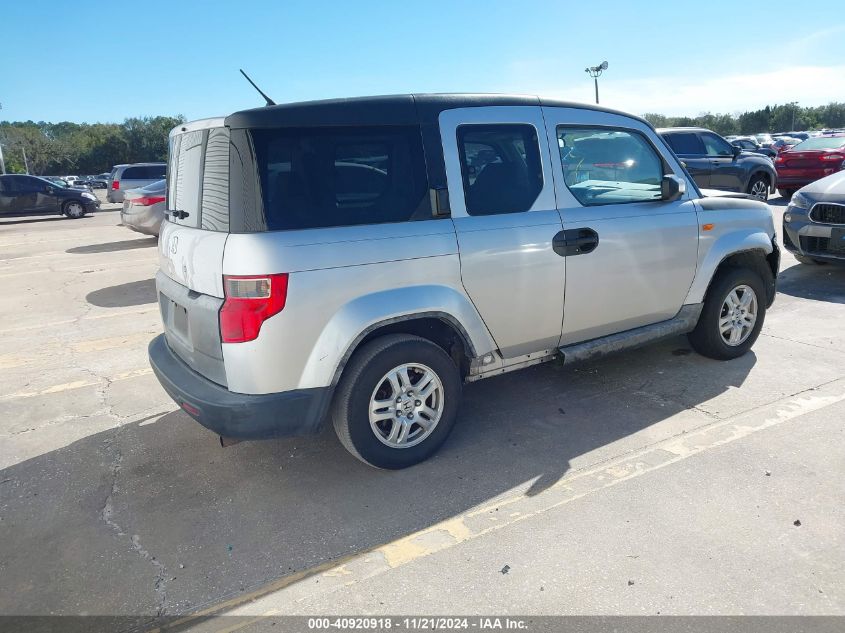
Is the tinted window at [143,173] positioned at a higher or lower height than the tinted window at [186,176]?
higher

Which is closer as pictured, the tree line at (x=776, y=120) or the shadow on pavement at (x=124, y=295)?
the shadow on pavement at (x=124, y=295)

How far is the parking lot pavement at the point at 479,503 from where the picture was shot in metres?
2.57

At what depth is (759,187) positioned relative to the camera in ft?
48.1

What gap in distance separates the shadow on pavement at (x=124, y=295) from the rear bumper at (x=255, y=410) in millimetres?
5437

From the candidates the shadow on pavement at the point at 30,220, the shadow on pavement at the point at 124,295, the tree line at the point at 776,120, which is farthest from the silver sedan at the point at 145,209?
the tree line at the point at 776,120

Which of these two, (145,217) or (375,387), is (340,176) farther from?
(145,217)

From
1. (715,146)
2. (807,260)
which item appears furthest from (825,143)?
(807,260)

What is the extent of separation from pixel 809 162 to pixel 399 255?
1567 cm

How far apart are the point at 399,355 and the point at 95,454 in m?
2.19

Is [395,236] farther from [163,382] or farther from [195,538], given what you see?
[195,538]

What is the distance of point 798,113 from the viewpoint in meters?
73.1

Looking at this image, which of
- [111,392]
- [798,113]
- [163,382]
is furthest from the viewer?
[798,113]

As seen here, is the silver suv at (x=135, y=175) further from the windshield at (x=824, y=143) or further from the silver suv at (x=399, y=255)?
the windshield at (x=824, y=143)

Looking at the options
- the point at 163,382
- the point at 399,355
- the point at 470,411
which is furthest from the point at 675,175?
the point at 163,382
